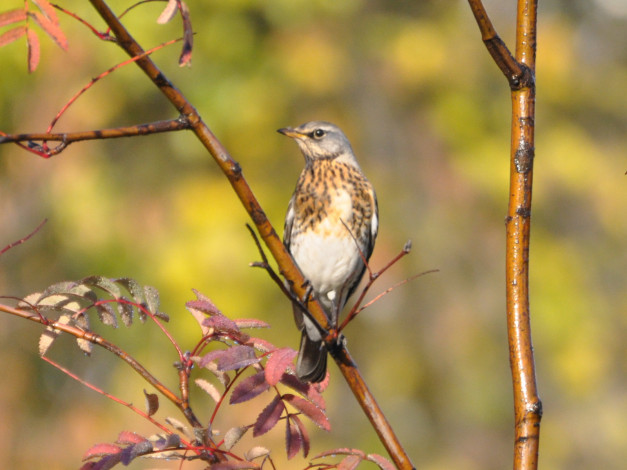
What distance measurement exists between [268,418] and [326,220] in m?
1.64

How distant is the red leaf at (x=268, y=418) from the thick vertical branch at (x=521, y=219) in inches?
15.0

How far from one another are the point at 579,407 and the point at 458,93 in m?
2.86

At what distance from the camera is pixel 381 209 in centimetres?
673

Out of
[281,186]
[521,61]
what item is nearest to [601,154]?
[281,186]

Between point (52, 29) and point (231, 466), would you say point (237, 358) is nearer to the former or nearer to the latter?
point (231, 466)

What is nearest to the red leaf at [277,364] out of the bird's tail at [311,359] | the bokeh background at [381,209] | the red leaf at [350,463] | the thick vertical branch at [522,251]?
the red leaf at [350,463]

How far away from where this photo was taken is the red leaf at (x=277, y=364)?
1.27m

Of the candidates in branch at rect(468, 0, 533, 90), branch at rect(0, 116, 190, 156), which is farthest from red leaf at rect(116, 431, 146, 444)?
branch at rect(468, 0, 533, 90)

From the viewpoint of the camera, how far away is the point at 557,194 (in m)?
7.32

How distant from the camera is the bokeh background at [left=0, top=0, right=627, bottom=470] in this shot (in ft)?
19.2

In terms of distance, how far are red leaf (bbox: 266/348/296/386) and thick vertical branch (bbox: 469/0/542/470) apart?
0.37 meters

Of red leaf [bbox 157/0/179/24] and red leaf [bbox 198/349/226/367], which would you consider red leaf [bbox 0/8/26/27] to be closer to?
red leaf [bbox 157/0/179/24]

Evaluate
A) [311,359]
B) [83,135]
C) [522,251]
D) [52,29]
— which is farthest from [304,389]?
[311,359]

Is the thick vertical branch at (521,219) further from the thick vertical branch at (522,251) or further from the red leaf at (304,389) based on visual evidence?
the red leaf at (304,389)
